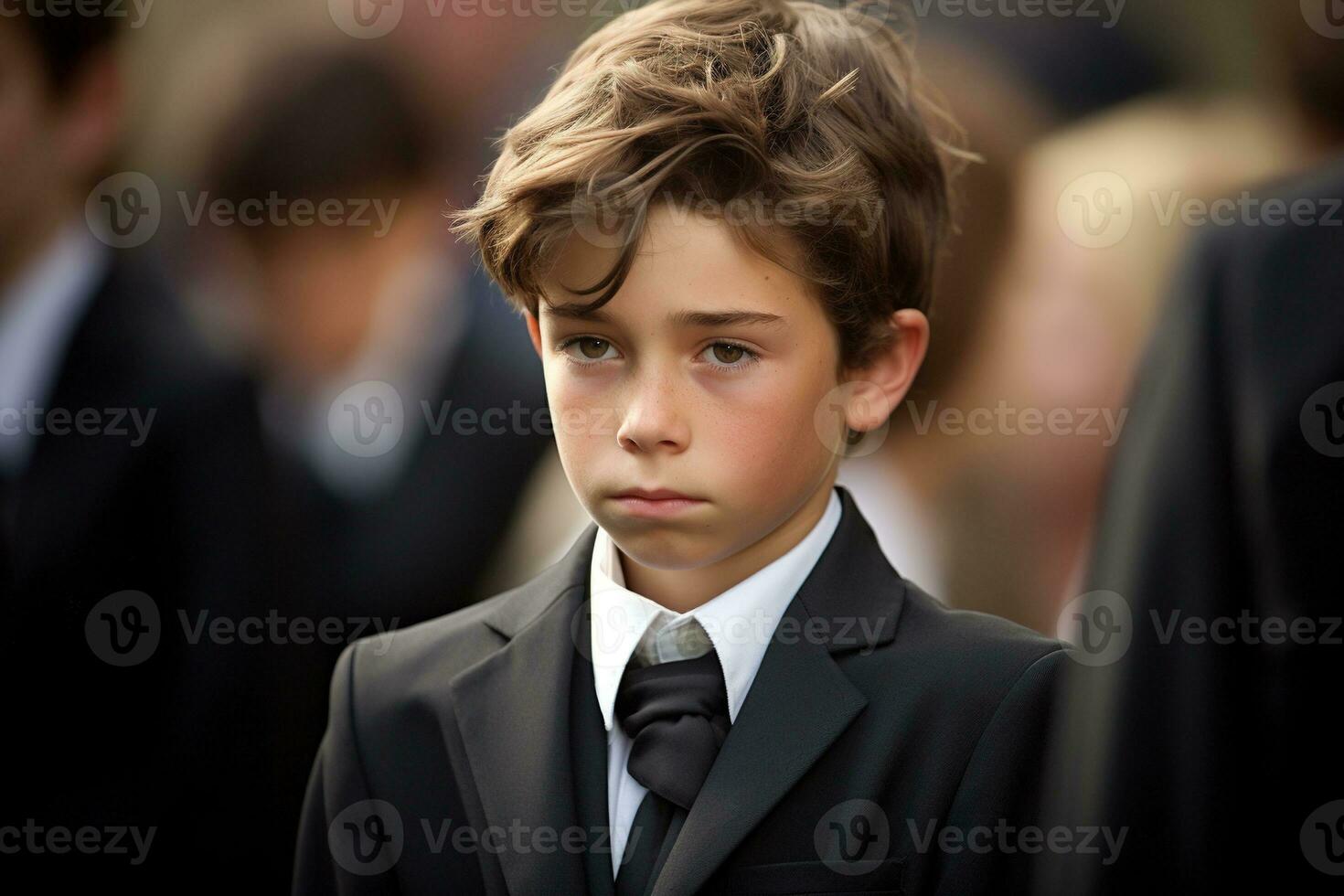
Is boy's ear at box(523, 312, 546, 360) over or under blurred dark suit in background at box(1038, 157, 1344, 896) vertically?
over

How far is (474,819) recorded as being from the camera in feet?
4.12

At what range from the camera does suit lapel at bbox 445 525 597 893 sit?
1181 mm

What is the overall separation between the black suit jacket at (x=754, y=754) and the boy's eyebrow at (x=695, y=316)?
0.98ft

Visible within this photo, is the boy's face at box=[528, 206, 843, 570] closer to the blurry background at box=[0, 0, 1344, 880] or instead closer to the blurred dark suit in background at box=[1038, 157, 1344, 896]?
the blurred dark suit in background at box=[1038, 157, 1344, 896]

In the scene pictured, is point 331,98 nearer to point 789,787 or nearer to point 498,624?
point 498,624

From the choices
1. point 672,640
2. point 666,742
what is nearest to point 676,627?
point 672,640

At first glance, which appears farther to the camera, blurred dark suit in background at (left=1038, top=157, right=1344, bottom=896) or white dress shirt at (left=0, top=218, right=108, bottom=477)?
white dress shirt at (left=0, top=218, right=108, bottom=477)

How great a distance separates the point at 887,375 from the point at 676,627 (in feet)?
1.12

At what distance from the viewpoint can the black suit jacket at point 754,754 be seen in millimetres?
1154

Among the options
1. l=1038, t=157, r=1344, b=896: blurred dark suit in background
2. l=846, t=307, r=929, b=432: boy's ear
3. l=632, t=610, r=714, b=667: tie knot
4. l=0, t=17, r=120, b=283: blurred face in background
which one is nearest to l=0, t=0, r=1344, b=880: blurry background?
l=0, t=17, r=120, b=283: blurred face in background

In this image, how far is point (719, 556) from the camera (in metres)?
1.18

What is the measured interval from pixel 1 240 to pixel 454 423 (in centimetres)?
74

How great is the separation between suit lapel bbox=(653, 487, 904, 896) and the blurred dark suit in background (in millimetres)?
400

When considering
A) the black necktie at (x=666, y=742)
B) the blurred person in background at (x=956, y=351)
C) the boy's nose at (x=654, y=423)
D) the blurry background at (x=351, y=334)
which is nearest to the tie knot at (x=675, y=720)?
the black necktie at (x=666, y=742)
